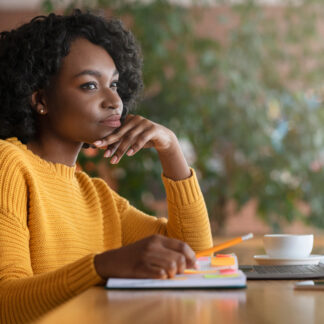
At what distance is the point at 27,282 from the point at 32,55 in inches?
25.2

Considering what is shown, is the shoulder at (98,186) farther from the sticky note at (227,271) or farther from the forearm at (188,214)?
the sticky note at (227,271)

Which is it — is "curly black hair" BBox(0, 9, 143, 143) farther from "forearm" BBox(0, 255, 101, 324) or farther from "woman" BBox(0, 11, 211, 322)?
"forearm" BBox(0, 255, 101, 324)

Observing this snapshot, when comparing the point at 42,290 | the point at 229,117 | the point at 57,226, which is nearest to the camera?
the point at 42,290

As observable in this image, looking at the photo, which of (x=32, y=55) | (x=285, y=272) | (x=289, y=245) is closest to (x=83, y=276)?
(x=285, y=272)

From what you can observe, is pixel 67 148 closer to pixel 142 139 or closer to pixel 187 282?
Result: pixel 142 139

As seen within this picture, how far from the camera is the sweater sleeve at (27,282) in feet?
2.87

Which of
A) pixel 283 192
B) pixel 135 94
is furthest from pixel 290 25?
pixel 135 94

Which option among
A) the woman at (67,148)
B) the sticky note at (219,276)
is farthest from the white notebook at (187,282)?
the woman at (67,148)

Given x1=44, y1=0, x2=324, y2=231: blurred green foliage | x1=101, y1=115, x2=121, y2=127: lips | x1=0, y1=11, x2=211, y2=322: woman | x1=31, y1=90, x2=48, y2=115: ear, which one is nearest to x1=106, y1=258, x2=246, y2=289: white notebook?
x1=0, y1=11, x2=211, y2=322: woman

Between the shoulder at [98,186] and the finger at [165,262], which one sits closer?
the finger at [165,262]

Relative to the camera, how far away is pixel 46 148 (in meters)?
1.37

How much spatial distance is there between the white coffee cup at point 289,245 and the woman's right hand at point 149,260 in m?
0.35

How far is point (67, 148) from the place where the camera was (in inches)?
54.4

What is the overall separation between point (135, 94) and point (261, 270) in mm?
877
